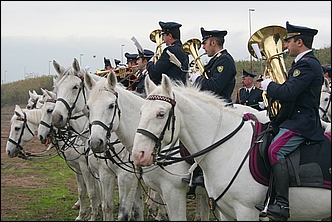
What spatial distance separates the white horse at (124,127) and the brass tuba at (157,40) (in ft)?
4.20

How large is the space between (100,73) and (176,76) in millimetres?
3382

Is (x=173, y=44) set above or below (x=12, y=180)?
above

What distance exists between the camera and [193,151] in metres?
6.25

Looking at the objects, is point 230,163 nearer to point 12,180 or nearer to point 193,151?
point 193,151

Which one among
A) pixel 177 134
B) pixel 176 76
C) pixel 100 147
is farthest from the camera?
pixel 176 76

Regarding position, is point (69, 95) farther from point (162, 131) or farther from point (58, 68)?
point (162, 131)

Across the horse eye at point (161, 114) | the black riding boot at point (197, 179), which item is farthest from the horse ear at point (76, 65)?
the horse eye at point (161, 114)

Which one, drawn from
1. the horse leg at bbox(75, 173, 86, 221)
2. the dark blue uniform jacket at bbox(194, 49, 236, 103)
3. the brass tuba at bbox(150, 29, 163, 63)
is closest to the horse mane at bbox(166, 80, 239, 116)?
the dark blue uniform jacket at bbox(194, 49, 236, 103)

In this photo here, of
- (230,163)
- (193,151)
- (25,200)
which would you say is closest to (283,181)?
(230,163)

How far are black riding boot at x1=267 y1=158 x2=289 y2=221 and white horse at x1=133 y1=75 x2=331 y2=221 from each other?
0.18m

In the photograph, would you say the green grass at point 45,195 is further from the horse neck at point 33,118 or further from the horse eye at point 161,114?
the horse eye at point 161,114

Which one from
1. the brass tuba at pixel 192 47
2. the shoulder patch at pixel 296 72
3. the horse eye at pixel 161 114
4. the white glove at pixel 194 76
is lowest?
the horse eye at pixel 161 114

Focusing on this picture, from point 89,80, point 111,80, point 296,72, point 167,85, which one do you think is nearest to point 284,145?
point 296,72

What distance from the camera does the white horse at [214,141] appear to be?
5.73m
